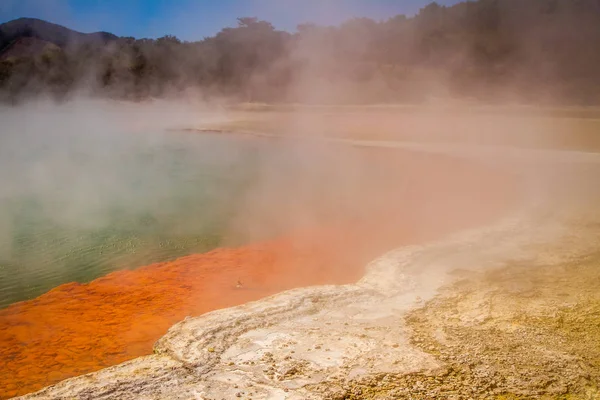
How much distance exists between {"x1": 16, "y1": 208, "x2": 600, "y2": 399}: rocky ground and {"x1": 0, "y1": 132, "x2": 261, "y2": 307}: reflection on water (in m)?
2.02

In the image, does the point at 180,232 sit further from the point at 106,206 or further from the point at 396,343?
the point at 396,343

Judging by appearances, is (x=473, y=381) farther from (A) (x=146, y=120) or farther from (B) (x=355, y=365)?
(A) (x=146, y=120)

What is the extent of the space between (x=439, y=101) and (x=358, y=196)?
7.57 metres

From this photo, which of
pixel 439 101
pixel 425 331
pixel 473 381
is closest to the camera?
pixel 473 381

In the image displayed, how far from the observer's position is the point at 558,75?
11078 mm

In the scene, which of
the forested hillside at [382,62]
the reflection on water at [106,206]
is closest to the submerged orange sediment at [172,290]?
the reflection on water at [106,206]

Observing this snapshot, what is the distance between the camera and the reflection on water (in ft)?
13.3

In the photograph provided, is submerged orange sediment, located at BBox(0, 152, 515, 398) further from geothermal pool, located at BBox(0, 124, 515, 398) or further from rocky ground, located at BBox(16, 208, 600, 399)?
rocky ground, located at BBox(16, 208, 600, 399)

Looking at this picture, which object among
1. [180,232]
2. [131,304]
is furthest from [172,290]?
[180,232]

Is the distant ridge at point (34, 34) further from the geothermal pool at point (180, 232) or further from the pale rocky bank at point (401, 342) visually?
the pale rocky bank at point (401, 342)

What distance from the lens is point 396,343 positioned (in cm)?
203

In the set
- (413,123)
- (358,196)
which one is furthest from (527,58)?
(358,196)

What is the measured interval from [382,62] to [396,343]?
40.6ft

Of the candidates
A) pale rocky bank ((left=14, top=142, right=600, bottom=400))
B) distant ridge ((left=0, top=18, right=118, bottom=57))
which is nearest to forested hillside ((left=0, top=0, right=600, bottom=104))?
pale rocky bank ((left=14, top=142, right=600, bottom=400))
